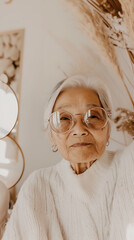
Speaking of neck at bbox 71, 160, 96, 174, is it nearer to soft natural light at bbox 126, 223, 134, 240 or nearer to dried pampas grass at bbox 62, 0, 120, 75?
soft natural light at bbox 126, 223, 134, 240

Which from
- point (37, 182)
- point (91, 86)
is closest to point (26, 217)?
point (37, 182)

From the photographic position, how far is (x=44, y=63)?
1.45 meters

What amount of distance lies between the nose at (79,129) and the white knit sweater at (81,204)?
6.1 inches

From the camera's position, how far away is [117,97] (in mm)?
1321

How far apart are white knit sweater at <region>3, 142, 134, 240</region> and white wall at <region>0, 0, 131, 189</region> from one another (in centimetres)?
38

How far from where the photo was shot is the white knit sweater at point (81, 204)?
2.82ft

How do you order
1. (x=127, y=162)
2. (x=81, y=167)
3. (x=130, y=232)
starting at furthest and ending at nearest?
1. (x=81, y=167)
2. (x=127, y=162)
3. (x=130, y=232)

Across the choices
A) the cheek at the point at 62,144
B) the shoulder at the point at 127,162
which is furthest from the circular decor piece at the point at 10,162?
the shoulder at the point at 127,162

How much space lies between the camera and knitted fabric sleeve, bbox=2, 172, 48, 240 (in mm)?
864

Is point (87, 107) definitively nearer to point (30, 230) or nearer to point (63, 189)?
point (63, 189)

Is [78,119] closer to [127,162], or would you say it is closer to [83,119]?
[83,119]

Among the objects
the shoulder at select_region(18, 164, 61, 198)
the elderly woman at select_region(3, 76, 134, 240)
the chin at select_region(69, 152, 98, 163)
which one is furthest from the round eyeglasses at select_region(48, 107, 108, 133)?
the shoulder at select_region(18, 164, 61, 198)

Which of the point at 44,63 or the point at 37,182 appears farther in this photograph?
the point at 44,63

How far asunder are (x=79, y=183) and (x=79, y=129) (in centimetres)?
25
